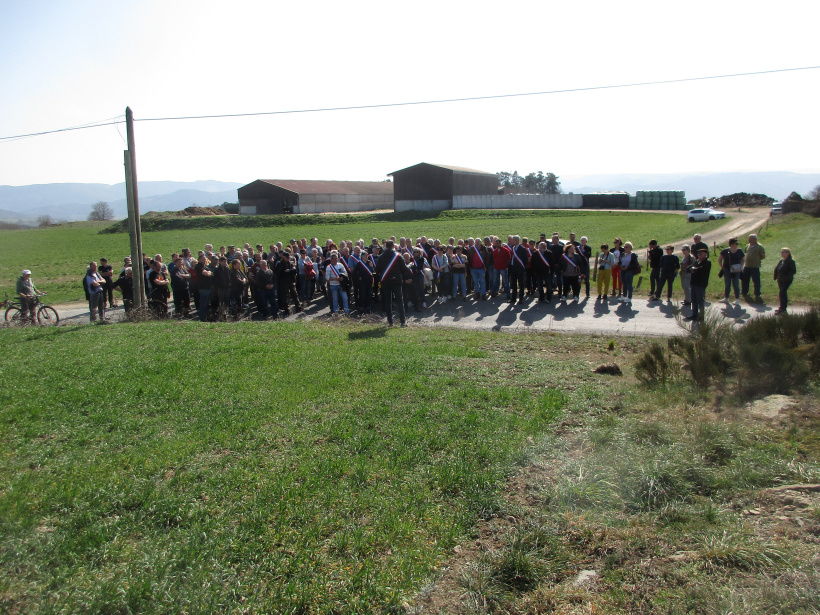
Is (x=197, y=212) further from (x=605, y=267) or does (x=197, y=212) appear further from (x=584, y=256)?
(x=605, y=267)

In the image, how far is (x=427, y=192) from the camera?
253 ft

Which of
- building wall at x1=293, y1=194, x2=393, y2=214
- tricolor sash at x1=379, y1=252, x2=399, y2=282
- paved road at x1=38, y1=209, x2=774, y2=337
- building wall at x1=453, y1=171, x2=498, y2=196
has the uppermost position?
building wall at x1=453, y1=171, x2=498, y2=196

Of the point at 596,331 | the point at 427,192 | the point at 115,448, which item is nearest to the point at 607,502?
the point at 115,448

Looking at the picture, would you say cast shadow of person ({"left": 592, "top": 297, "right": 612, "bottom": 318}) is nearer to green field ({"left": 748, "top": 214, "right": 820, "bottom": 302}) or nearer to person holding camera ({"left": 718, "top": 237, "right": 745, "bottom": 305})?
person holding camera ({"left": 718, "top": 237, "right": 745, "bottom": 305})

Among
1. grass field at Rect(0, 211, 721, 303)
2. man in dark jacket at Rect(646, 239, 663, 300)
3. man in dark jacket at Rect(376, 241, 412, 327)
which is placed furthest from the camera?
grass field at Rect(0, 211, 721, 303)

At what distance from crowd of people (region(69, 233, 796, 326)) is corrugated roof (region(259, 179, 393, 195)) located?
6342 cm

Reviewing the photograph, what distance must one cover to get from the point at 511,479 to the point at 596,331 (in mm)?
8624

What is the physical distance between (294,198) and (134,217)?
63176 mm

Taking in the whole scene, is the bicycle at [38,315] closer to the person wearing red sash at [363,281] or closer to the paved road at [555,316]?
the paved road at [555,316]

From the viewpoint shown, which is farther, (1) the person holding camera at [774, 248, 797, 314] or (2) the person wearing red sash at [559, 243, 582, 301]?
(2) the person wearing red sash at [559, 243, 582, 301]

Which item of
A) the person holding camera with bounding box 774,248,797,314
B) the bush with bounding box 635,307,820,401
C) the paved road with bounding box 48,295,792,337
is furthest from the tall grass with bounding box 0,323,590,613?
the person holding camera with bounding box 774,248,797,314

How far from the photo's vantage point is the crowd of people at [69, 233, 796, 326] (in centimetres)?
1612

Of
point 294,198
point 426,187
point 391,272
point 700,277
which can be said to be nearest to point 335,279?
point 391,272

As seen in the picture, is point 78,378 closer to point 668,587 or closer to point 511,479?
point 511,479
